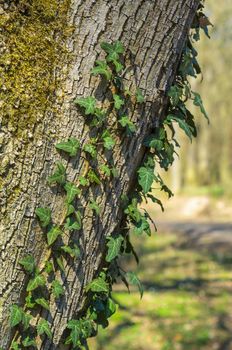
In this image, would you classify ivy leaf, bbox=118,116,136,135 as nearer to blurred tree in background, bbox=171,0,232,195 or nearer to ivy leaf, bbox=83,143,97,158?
ivy leaf, bbox=83,143,97,158

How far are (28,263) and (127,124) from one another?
0.52 meters

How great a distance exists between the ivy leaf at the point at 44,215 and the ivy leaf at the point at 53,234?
0.03 meters

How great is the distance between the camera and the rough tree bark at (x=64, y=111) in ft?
5.84

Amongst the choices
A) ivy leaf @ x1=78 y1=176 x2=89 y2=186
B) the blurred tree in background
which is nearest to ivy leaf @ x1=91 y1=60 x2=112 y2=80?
ivy leaf @ x1=78 y1=176 x2=89 y2=186

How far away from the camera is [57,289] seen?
1.85m

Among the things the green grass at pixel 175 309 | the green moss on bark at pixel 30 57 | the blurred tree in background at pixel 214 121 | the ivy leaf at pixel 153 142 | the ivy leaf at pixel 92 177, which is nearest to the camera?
the green moss on bark at pixel 30 57

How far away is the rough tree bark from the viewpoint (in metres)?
1.78

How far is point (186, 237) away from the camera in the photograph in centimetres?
1609

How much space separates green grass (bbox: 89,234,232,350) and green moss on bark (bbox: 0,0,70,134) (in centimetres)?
310

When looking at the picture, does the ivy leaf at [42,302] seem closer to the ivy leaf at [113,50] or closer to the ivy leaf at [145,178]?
the ivy leaf at [145,178]

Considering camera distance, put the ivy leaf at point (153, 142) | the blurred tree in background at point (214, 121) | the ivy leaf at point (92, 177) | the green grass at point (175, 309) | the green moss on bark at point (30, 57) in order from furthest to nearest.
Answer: the blurred tree in background at point (214, 121), the green grass at point (175, 309), the ivy leaf at point (153, 142), the ivy leaf at point (92, 177), the green moss on bark at point (30, 57)

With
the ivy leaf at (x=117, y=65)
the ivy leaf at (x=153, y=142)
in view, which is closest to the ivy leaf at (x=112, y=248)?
the ivy leaf at (x=153, y=142)

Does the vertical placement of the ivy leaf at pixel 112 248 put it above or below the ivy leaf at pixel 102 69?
below

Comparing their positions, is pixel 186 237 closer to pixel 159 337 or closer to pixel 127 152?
pixel 159 337
